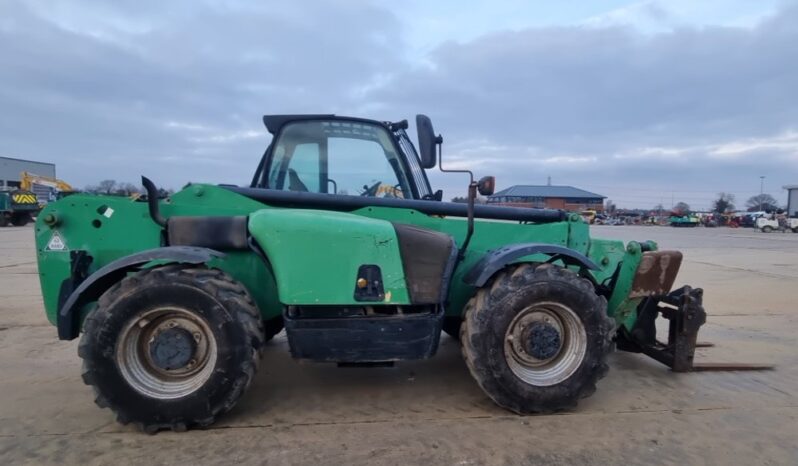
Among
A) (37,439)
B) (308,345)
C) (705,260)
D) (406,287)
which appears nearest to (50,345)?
(37,439)

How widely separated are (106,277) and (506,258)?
275cm

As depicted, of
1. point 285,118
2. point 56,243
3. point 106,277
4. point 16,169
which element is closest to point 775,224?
point 285,118

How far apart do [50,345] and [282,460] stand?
154 inches

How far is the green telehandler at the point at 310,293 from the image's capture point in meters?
3.31

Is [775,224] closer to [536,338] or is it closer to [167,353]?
[536,338]

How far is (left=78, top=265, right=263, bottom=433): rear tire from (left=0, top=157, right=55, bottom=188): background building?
72.9 m

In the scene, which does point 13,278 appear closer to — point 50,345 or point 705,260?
point 50,345

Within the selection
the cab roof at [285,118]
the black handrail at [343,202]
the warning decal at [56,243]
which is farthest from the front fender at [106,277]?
the cab roof at [285,118]

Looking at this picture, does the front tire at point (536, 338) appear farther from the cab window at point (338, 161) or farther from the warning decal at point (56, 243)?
the warning decal at point (56, 243)

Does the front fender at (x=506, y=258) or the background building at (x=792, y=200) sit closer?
the front fender at (x=506, y=258)

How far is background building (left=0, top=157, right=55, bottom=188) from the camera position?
209 ft

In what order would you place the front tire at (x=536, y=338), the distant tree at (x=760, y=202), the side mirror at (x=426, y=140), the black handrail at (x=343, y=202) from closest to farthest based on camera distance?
the front tire at (x=536, y=338)
the black handrail at (x=343, y=202)
the side mirror at (x=426, y=140)
the distant tree at (x=760, y=202)

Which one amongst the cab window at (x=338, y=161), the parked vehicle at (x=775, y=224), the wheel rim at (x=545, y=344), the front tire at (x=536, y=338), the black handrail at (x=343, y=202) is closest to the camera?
the front tire at (x=536, y=338)

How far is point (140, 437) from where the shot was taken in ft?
10.7
